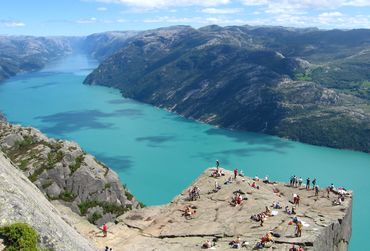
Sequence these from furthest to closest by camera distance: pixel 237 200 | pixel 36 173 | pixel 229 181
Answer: pixel 36 173, pixel 229 181, pixel 237 200

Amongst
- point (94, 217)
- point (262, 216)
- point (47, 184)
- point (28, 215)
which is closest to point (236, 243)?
point (262, 216)

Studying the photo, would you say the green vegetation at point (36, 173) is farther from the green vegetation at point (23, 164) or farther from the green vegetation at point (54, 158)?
the green vegetation at point (23, 164)

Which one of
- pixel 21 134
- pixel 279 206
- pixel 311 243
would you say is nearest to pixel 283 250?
pixel 311 243

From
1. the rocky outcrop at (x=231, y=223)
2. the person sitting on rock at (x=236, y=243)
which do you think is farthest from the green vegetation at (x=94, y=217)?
the person sitting on rock at (x=236, y=243)

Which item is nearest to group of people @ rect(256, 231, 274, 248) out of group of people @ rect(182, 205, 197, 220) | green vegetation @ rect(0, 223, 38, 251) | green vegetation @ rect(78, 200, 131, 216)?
group of people @ rect(182, 205, 197, 220)

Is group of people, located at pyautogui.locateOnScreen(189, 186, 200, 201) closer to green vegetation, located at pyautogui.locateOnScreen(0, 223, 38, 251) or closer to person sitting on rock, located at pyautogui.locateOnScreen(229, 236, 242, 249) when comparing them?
person sitting on rock, located at pyautogui.locateOnScreen(229, 236, 242, 249)

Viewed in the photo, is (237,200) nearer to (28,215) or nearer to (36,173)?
(28,215)
